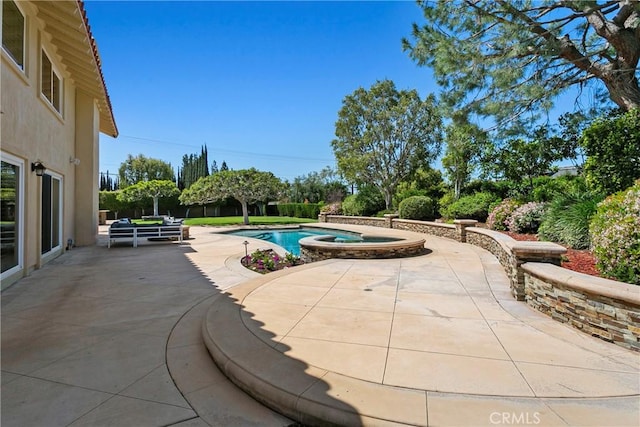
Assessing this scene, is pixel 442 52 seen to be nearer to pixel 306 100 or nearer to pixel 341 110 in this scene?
pixel 306 100

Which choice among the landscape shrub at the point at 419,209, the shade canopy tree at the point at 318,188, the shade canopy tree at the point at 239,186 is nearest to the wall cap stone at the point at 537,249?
the landscape shrub at the point at 419,209

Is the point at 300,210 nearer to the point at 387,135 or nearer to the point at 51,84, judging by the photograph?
the point at 387,135

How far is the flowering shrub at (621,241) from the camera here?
4051 mm

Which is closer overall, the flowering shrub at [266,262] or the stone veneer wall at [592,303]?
the stone veneer wall at [592,303]

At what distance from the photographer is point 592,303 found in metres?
3.62

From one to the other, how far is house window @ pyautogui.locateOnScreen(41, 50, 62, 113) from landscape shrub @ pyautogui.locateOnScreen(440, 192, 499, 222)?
15.9m

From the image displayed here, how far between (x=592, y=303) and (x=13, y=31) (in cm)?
1034

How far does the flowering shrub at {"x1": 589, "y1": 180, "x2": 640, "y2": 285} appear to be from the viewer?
4.05 metres

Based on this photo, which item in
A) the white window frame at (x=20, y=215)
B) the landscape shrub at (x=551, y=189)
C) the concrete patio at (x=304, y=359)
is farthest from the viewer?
the landscape shrub at (x=551, y=189)

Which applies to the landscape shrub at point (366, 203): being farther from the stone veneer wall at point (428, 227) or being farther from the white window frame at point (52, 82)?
the white window frame at point (52, 82)

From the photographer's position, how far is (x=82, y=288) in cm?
602

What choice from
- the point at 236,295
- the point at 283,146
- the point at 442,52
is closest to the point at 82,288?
the point at 236,295

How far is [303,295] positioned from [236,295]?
3.52 ft

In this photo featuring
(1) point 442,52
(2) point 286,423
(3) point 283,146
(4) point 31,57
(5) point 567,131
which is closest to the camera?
(2) point 286,423
